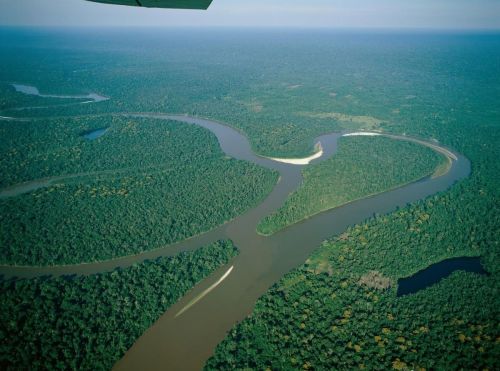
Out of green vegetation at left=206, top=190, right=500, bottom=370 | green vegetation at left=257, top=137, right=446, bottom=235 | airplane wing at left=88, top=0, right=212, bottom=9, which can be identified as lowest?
green vegetation at left=206, top=190, right=500, bottom=370

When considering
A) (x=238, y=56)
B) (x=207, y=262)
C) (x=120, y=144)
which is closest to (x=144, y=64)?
(x=238, y=56)

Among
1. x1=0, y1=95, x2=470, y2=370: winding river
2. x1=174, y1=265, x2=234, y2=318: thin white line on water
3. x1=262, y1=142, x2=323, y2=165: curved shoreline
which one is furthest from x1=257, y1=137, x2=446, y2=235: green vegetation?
x1=174, y1=265, x2=234, y2=318: thin white line on water

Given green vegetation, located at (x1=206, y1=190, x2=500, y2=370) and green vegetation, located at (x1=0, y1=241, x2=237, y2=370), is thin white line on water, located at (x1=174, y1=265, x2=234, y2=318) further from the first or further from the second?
green vegetation, located at (x1=206, y1=190, x2=500, y2=370)

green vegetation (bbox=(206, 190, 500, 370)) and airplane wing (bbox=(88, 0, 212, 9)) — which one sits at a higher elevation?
airplane wing (bbox=(88, 0, 212, 9))

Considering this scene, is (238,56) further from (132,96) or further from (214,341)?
(214,341)

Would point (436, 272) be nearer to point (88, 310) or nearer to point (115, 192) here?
point (88, 310)

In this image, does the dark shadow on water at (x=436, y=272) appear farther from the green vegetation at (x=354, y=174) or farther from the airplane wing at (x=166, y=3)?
the airplane wing at (x=166, y=3)
